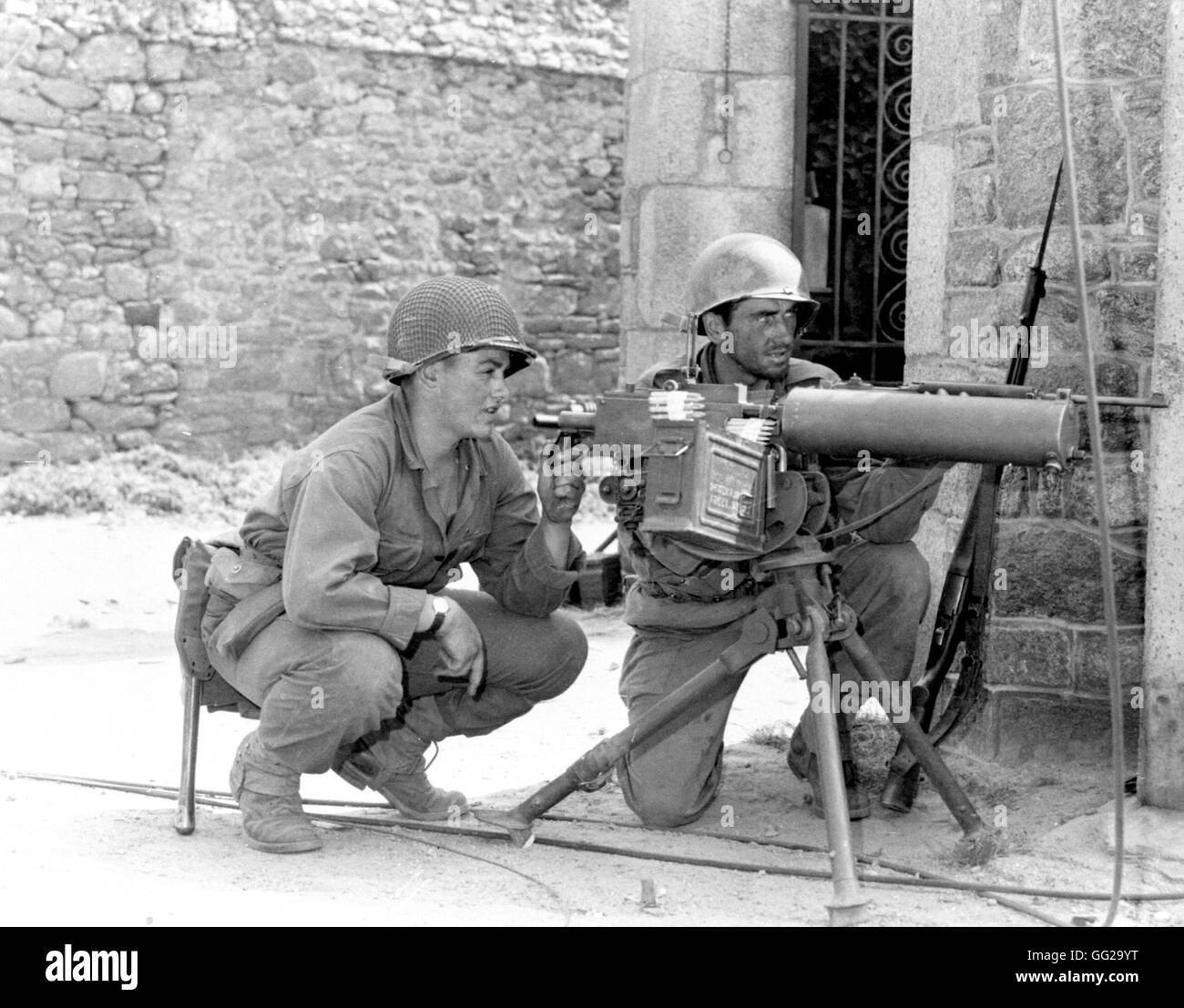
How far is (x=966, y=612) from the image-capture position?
457cm

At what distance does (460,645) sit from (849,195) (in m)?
3.93

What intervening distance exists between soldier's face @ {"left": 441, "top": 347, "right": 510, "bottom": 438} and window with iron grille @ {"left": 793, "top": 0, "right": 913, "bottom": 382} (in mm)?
3347

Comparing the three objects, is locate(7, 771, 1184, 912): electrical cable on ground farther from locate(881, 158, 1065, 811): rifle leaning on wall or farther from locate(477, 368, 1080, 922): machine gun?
locate(881, 158, 1065, 811): rifle leaning on wall

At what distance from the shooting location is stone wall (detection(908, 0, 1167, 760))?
4410 millimetres

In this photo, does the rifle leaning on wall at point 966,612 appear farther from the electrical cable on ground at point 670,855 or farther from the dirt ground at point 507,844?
the electrical cable on ground at point 670,855

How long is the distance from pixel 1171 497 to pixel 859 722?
1487 mm

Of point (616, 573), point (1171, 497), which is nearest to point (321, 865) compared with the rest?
point (1171, 497)

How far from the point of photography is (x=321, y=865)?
3.85 m

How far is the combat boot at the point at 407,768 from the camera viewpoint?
14.0 ft

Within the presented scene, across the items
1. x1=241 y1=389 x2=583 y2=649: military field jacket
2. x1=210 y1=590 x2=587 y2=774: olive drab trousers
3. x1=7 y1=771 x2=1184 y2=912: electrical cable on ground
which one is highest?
x1=241 y1=389 x2=583 y2=649: military field jacket

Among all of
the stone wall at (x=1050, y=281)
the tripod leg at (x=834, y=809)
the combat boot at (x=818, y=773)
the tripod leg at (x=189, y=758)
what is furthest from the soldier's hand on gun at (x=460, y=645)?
the stone wall at (x=1050, y=281)

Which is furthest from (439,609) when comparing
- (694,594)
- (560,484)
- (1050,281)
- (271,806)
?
(1050,281)

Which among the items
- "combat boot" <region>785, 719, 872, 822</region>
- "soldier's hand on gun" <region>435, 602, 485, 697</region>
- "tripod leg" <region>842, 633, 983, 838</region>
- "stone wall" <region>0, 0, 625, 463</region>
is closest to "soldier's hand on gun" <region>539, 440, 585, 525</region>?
"soldier's hand on gun" <region>435, 602, 485, 697</region>
